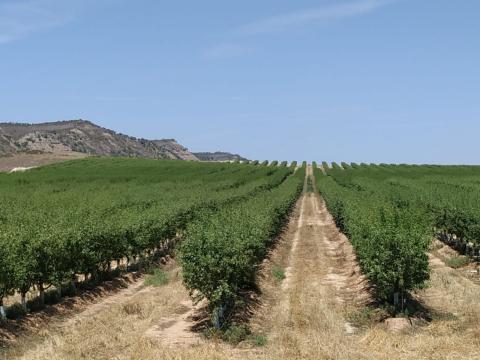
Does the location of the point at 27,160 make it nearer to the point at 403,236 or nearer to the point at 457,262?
the point at 457,262

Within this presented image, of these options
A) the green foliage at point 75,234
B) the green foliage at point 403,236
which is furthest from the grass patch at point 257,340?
the green foliage at point 75,234

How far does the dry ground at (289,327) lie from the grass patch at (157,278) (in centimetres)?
78

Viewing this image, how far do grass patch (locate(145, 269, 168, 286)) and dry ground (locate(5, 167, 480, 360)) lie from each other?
30.7 inches

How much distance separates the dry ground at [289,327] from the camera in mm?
20141

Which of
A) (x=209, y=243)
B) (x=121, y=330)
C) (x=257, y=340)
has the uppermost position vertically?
(x=209, y=243)

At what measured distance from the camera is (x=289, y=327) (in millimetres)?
23469

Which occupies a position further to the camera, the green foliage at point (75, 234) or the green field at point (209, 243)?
the green foliage at point (75, 234)

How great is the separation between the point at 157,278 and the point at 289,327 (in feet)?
47.7

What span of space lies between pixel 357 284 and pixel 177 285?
10.6 meters

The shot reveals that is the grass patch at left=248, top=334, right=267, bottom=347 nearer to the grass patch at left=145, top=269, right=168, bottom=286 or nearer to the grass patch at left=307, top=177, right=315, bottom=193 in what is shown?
the grass patch at left=145, top=269, right=168, bottom=286

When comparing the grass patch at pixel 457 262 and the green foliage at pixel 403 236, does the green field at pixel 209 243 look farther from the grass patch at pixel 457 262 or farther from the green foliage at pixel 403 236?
the grass patch at pixel 457 262

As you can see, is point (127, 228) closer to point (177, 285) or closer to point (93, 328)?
point (177, 285)

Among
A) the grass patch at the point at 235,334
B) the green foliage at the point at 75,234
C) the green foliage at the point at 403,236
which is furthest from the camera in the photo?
the green foliage at the point at 75,234

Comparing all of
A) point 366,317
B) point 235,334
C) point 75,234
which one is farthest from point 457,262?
point 75,234
